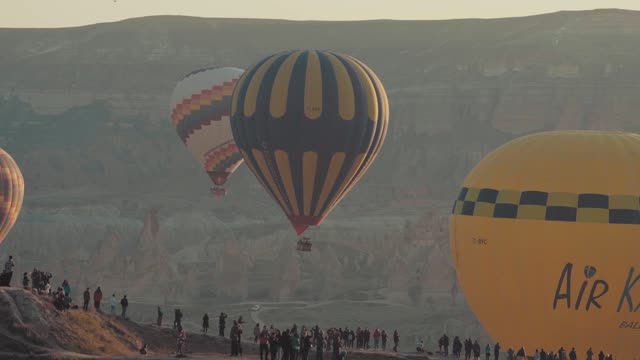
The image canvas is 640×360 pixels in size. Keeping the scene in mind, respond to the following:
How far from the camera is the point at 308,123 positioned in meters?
50.5

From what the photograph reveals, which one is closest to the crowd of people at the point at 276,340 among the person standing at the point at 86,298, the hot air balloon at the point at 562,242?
the person standing at the point at 86,298

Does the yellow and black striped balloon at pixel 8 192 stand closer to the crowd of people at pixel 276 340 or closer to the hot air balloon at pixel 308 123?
the hot air balloon at pixel 308 123

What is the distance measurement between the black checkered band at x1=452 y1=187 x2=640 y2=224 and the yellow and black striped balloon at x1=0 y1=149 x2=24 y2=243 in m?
20.2

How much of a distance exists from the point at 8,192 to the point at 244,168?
82.6 m

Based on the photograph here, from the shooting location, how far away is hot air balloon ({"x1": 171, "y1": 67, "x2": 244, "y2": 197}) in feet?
218

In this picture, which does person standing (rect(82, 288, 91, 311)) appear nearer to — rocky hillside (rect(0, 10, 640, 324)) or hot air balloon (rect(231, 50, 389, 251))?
hot air balloon (rect(231, 50, 389, 251))

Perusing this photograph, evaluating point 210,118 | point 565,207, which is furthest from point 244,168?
point 565,207

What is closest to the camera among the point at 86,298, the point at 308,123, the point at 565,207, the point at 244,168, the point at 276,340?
the point at 276,340

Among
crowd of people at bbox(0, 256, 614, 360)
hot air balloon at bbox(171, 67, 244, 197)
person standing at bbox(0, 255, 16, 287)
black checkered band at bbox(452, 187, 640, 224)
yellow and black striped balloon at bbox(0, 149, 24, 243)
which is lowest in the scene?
crowd of people at bbox(0, 256, 614, 360)

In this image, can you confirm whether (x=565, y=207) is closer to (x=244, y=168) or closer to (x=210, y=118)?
(x=210, y=118)

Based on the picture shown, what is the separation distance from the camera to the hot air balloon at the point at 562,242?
40.4 meters

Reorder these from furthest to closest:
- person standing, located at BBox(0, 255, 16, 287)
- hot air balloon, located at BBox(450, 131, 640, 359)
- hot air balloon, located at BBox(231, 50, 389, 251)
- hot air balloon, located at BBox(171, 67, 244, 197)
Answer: hot air balloon, located at BBox(171, 67, 244, 197) → hot air balloon, located at BBox(231, 50, 389, 251) → hot air balloon, located at BBox(450, 131, 640, 359) → person standing, located at BBox(0, 255, 16, 287)

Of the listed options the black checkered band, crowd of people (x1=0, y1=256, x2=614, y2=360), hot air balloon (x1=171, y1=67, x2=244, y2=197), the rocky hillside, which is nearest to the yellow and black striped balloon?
hot air balloon (x1=171, y1=67, x2=244, y2=197)

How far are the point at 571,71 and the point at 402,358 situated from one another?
385 feet
